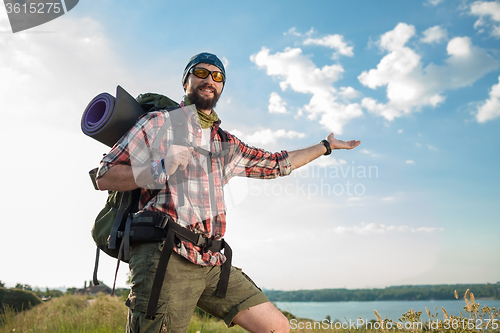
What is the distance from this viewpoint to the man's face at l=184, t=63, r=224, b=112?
Answer: 3.79 meters

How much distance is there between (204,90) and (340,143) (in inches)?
75.4

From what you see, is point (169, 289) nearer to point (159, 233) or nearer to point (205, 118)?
point (159, 233)

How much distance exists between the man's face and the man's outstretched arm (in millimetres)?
1214

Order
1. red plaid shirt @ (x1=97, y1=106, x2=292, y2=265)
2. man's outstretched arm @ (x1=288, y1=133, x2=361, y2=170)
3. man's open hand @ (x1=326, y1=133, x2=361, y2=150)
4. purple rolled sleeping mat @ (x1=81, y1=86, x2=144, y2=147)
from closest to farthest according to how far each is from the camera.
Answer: red plaid shirt @ (x1=97, y1=106, x2=292, y2=265) → purple rolled sleeping mat @ (x1=81, y1=86, x2=144, y2=147) → man's outstretched arm @ (x1=288, y1=133, x2=361, y2=170) → man's open hand @ (x1=326, y1=133, x2=361, y2=150)

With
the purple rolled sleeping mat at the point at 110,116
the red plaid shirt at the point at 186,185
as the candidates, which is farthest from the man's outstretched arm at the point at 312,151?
the purple rolled sleeping mat at the point at 110,116

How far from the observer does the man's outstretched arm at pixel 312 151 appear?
4.46 metres

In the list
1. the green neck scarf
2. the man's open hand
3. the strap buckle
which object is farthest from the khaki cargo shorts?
the man's open hand

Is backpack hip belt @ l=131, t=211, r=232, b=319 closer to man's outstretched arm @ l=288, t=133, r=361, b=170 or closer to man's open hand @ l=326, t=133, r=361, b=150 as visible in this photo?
man's outstretched arm @ l=288, t=133, r=361, b=170

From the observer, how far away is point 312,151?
4535 mm

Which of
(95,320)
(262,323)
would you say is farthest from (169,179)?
(95,320)

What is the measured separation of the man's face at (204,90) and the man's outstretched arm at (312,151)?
121 centimetres

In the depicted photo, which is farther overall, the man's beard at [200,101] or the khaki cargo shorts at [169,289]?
the man's beard at [200,101]

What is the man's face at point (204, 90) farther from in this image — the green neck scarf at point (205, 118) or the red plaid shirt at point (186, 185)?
the red plaid shirt at point (186, 185)

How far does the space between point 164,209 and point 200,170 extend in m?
0.52
